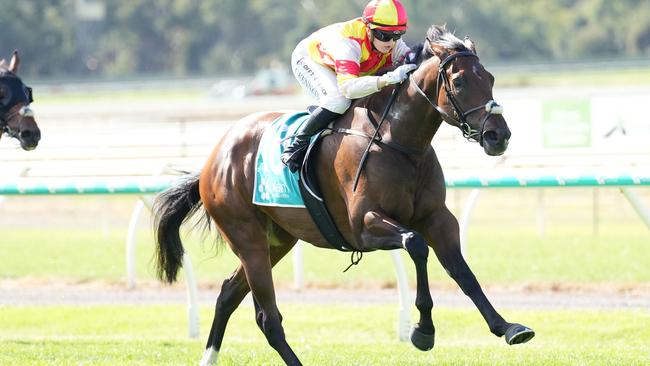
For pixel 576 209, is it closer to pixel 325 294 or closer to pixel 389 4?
pixel 325 294

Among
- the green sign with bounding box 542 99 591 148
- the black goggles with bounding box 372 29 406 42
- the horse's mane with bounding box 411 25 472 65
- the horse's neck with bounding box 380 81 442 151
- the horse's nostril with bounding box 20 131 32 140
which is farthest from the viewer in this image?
the green sign with bounding box 542 99 591 148

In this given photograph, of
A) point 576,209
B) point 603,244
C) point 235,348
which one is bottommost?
point 576,209

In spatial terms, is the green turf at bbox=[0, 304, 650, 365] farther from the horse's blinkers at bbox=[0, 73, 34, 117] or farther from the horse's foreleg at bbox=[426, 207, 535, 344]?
the horse's blinkers at bbox=[0, 73, 34, 117]

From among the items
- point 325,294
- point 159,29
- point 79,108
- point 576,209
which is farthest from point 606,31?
point 325,294

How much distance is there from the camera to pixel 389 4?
5.78 m

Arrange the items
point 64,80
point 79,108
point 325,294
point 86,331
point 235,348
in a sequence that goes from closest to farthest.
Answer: point 235,348 → point 86,331 → point 325,294 → point 79,108 → point 64,80

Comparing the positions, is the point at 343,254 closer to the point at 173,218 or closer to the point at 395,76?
the point at 173,218

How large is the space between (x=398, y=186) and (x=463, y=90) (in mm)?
589

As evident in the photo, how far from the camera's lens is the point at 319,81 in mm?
6211

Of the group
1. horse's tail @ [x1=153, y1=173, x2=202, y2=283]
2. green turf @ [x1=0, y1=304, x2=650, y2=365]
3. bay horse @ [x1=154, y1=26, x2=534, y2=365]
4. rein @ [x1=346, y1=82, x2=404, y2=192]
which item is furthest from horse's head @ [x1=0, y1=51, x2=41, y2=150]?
rein @ [x1=346, y1=82, x2=404, y2=192]

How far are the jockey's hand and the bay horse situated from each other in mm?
54

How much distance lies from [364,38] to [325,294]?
489 centimetres

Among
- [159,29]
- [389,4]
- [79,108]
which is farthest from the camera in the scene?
[159,29]

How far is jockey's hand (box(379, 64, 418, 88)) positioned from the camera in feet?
18.7
